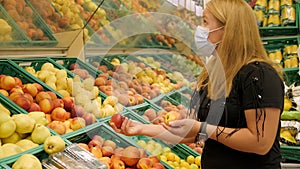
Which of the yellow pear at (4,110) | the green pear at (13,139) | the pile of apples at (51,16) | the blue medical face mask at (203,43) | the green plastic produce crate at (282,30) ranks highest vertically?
the green plastic produce crate at (282,30)

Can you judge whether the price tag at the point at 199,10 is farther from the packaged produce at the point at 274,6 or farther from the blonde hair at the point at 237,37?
the packaged produce at the point at 274,6

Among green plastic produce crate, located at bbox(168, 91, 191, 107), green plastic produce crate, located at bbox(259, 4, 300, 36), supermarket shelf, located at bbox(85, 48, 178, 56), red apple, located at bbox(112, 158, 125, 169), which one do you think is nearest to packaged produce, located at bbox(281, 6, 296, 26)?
green plastic produce crate, located at bbox(259, 4, 300, 36)

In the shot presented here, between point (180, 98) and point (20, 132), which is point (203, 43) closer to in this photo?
point (180, 98)

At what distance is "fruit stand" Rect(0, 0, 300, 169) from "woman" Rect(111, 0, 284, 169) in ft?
0.55

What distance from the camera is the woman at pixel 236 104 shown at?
5.27ft

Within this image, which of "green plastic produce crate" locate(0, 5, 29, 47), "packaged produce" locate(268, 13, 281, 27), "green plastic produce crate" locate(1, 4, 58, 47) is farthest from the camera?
"packaged produce" locate(268, 13, 281, 27)

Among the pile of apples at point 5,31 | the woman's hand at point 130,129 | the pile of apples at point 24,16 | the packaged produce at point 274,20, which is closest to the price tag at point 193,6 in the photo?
the pile of apples at point 24,16

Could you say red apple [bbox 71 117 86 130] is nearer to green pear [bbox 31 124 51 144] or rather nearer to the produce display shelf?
green pear [bbox 31 124 51 144]

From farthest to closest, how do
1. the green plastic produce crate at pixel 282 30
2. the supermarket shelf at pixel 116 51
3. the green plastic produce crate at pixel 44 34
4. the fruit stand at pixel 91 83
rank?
1. the green plastic produce crate at pixel 282 30
2. the supermarket shelf at pixel 116 51
3. the green plastic produce crate at pixel 44 34
4. the fruit stand at pixel 91 83

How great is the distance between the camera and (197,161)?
8.38 feet

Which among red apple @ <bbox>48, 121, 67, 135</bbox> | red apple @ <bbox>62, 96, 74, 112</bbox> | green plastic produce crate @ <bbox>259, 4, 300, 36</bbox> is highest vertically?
green plastic produce crate @ <bbox>259, 4, 300, 36</bbox>

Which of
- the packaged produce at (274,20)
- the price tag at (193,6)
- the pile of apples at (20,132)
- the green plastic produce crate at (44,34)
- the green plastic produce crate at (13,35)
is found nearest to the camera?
the pile of apples at (20,132)

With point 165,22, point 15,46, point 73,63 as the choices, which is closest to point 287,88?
point 165,22

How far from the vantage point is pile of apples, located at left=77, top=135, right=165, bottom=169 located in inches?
80.7
